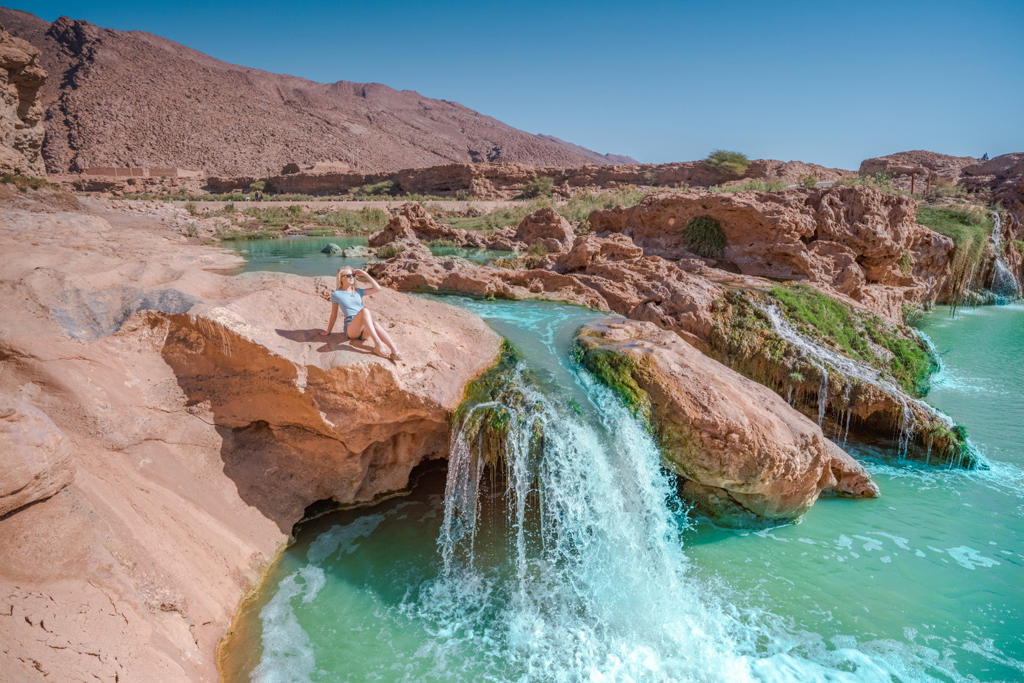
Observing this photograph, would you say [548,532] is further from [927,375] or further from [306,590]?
[927,375]

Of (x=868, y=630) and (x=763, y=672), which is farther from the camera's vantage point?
(x=868, y=630)

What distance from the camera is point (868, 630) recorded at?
387cm

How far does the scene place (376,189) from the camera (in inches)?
1506

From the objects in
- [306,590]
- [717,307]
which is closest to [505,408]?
[306,590]

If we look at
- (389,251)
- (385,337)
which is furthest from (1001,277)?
(385,337)

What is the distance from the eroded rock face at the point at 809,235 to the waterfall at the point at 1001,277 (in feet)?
16.7

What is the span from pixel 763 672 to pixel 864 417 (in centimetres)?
416

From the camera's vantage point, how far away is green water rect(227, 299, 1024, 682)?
11.6 feet

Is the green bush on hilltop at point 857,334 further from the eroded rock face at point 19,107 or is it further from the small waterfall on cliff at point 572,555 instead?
the eroded rock face at point 19,107

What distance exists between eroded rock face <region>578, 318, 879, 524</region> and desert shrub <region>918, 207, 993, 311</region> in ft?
36.7

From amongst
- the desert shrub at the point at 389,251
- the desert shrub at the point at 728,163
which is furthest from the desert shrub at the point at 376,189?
the desert shrub at the point at 389,251

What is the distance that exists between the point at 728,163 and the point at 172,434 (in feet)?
105

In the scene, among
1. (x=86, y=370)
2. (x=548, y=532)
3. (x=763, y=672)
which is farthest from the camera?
(x=548, y=532)

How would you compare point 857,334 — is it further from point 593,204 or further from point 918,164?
point 918,164
